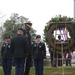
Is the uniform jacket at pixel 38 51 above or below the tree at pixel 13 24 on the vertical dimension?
below

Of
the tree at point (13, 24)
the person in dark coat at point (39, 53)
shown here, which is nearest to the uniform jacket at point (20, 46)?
the person in dark coat at point (39, 53)

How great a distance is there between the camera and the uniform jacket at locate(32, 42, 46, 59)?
45.5ft

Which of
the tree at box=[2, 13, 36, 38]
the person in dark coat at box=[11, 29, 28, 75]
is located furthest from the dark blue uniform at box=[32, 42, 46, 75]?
the tree at box=[2, 13, 36, 38]

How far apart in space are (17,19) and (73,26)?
21724 mm

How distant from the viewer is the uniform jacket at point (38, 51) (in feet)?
45.5

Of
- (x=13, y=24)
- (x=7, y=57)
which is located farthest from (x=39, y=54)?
(x=13, y=24)

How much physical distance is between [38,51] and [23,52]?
1.63 metres

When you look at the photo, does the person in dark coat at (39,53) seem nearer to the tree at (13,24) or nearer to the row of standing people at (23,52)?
the row of standing people at (23,52)

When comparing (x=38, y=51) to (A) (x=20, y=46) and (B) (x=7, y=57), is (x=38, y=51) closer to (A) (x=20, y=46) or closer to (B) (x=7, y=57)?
(B) (x=7, y=57)

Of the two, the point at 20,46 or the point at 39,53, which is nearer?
the point at 20,46

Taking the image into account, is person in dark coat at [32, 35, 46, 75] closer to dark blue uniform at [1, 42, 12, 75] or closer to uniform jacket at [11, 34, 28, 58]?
dark blue uniform at [1, 42, 12, 75]

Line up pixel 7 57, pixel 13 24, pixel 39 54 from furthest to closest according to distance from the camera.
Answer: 1. pixel 13 24
2. pixel 7 57
3. pixel 39 54

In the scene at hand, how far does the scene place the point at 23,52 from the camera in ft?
40.7

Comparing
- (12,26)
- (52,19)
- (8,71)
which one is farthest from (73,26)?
(12,26)
